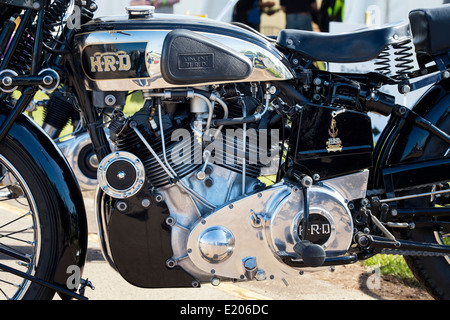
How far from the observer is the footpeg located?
2576mm

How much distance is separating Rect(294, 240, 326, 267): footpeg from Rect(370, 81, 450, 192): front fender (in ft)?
1.69

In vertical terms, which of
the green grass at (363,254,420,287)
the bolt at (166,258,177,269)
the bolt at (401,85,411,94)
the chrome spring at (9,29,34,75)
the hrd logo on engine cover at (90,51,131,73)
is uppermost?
the chrome spring at (9,29,34,75)

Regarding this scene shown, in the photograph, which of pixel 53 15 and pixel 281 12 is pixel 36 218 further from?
pixel 281 12

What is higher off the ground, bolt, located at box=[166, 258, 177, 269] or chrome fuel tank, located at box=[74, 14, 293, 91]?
chrome fuel tank, located at box=[74, 14, 293, 91]

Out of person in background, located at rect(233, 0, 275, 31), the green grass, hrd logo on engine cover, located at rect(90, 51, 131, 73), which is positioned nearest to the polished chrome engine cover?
hrd logo on engine cover, located at rect(90, 51, 131, 73)

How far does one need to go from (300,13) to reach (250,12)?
2.41ft

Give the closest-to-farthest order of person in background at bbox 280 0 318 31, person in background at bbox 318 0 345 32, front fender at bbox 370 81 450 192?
front fender at bbox 370 81 450 192, person in background at bbox 318 0 345 32, person in background at bbox 280 0 318 31

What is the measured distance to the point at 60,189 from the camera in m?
2.62

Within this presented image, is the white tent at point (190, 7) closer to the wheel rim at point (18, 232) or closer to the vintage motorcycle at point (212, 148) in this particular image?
the wheel rim at point (18, 232)

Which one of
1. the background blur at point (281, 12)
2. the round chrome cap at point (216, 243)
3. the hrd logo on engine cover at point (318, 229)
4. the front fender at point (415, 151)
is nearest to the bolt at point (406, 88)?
the front fender at point (415, 151)

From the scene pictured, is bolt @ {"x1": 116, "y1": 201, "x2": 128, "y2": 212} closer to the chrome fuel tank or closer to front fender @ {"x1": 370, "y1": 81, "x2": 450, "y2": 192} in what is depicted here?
the chrome fuel tank

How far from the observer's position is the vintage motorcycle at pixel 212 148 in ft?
8.43

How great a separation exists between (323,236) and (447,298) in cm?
79
